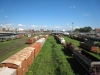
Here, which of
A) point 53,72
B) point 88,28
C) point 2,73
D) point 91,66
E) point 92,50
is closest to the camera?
point 2,73

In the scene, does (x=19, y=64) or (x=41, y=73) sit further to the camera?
(x=41, y=73)

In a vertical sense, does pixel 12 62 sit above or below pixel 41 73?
above

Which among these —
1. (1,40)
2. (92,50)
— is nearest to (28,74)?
(92,50)

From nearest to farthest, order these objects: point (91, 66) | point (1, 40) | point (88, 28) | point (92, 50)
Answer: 1. point (91, 66)
2. point (92, 50)
3. point (1, 40)
4. point (88, 28)

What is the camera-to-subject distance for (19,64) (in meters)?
12.0

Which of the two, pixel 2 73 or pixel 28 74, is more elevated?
pixel 2 73

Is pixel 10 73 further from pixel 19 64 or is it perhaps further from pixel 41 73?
pixel 41 73

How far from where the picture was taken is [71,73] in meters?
15.7

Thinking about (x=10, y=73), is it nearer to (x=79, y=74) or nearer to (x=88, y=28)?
(x=79, y=74)

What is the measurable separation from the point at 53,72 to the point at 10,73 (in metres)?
7.43

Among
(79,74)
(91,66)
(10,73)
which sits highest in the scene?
(10,73)

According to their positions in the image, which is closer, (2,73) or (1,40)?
(2,73)

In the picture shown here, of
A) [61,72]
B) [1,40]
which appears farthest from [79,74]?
[1,40]

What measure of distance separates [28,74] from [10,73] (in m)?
5.40
